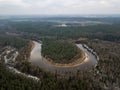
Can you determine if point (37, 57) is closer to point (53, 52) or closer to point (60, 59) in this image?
point (53, 52)

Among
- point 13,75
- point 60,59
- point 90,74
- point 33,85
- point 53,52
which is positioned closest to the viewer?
point 33,85

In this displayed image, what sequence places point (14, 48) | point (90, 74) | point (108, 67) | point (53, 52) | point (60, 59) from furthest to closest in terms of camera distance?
point (14, 48) < point (53, 52) < point (60, 59) < point (108, 67) < point (90, 74)

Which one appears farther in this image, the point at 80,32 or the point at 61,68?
the point at 80,32

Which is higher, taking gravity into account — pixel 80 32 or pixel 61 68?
pixel 61 68

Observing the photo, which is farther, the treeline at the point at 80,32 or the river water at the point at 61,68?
the treeline at the point at 80,32

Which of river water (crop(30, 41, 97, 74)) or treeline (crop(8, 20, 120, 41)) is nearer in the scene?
river water (crop(30, 41, 97, 74))

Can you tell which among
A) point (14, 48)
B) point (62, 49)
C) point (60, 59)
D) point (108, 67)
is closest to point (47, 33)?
point (14, 48)

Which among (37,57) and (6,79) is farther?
(37,57)

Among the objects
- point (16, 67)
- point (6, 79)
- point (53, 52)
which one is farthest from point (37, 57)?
point (6, 79)

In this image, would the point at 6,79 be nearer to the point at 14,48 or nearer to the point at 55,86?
the point at 55,86
